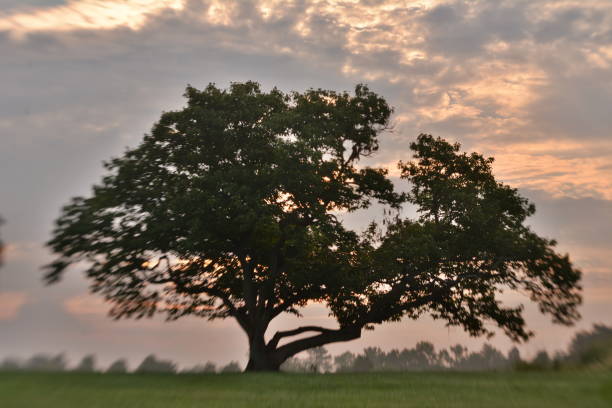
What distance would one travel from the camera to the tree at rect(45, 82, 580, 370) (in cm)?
2648

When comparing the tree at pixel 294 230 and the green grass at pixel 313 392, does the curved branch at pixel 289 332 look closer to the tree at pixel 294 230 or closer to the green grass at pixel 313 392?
the tree at pixel 294 230

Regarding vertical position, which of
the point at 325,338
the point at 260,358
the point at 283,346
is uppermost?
the point at 325,338

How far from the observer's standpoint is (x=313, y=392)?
50.1 ft

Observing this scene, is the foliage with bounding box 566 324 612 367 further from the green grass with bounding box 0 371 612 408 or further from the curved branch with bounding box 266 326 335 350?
the curved branch with bounding box 266 326 335 350

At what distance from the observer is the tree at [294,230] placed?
1043 inches

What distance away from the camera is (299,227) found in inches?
1073

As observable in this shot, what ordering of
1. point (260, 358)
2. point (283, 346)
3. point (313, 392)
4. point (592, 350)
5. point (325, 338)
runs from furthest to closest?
point (325, 338)
point (283, 346)
point (260, 358)
point (592, 350)
point (313, 392)

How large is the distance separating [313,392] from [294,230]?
12393 mm

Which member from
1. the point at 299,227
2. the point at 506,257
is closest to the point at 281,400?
the point at 299,227

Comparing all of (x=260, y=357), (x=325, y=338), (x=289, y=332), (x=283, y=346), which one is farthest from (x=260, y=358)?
(x=325, y=338)

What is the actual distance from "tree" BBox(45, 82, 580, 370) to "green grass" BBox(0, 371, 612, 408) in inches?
342

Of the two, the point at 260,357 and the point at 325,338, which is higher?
the point at 325,338

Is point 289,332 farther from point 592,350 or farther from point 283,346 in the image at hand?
point 592,350

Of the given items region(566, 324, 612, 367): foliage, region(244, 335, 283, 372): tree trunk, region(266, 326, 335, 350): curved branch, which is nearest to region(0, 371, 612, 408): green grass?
Result: region(566, 324, 612, 367): foliage
